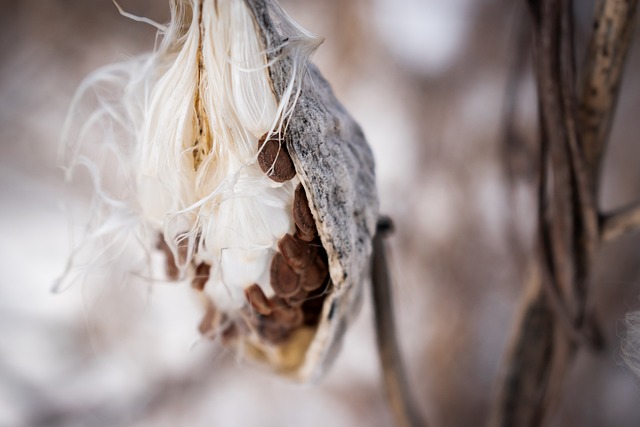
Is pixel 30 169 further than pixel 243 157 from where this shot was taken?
Yes

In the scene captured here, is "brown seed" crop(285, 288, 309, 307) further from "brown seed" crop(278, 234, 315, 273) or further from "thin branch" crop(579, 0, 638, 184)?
"thin branch" crop(579, 0, 638, 184)

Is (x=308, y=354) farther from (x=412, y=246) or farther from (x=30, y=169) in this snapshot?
(x=30, y=169)

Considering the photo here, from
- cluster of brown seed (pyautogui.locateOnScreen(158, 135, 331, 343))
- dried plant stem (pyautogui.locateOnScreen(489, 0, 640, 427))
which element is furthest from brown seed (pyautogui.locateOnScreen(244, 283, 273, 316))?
dried plant stem (pyautogui.locateOnScreen(489, 0, 640, 427))

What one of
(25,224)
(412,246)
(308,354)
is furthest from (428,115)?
(25,224)

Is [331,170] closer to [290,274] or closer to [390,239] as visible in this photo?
[290,274]

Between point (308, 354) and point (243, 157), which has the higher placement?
point (243, 157)

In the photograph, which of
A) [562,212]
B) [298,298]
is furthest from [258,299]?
[562,212]
